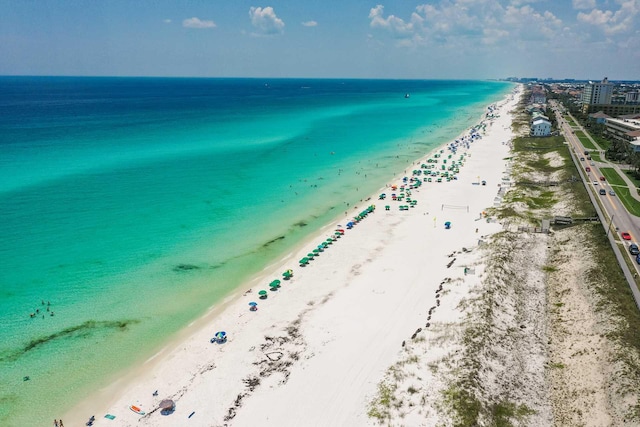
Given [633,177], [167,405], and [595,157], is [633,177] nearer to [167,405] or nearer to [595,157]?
[595,157]

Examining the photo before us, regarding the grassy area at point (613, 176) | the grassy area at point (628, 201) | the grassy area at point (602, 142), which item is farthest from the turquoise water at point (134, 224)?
the grassy area at point (602, 142)

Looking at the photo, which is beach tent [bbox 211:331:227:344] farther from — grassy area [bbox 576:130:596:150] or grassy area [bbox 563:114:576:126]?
grassy area [bbox 563:114:576:126]

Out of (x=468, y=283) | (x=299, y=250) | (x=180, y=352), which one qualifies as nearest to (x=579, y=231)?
(x=468, y=283)

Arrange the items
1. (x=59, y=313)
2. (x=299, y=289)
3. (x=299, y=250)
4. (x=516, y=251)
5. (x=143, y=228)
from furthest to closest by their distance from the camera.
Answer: (x=143, y=228)
(x=299, y=250)
(x=516, y=251)
(x=299, y=289)
(x=59, y=313)

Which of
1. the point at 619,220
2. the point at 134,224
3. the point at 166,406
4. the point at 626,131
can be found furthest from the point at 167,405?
the point at 626,131

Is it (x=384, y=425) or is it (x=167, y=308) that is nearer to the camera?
(x=384, y=425)

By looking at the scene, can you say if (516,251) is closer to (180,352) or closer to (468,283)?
(468,283)
